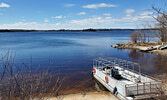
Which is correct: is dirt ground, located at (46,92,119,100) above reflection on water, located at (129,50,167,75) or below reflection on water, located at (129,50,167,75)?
below

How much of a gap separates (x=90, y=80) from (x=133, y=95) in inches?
270

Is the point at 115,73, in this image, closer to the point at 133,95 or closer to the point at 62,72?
the point at 133,95

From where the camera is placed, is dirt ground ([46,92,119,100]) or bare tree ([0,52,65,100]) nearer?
bare tree ([0,52,65,100])

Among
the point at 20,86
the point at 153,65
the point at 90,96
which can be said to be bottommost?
the point at 90,96

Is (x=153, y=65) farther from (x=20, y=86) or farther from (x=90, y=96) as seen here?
(x=20, y=86)

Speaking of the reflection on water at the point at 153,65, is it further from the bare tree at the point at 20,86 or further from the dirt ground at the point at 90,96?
the bare tree at the point at 20,86

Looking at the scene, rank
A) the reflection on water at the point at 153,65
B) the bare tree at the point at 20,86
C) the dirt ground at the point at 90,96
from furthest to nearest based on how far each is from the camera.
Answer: the reflection on water at the point at 153,65 → the dirt ground at the point at 90,96 → the bare tree at the point at 20,86

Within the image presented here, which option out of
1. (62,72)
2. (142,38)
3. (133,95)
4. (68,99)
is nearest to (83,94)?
(68,99)

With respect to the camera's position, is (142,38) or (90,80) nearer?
(90,80)

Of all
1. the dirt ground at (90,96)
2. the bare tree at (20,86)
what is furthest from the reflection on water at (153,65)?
the bare tree at (20,86)

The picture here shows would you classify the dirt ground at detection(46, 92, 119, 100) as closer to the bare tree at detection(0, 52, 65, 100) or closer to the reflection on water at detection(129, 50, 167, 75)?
the bare tree at detection(0, 52, 65, 100)

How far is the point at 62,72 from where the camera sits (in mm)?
19984

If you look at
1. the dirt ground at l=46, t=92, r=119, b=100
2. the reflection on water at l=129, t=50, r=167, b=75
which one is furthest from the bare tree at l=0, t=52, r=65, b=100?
the reflection on water at l=129, t=50, r=167, b=75

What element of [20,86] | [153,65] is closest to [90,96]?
Answer: [20,86]
